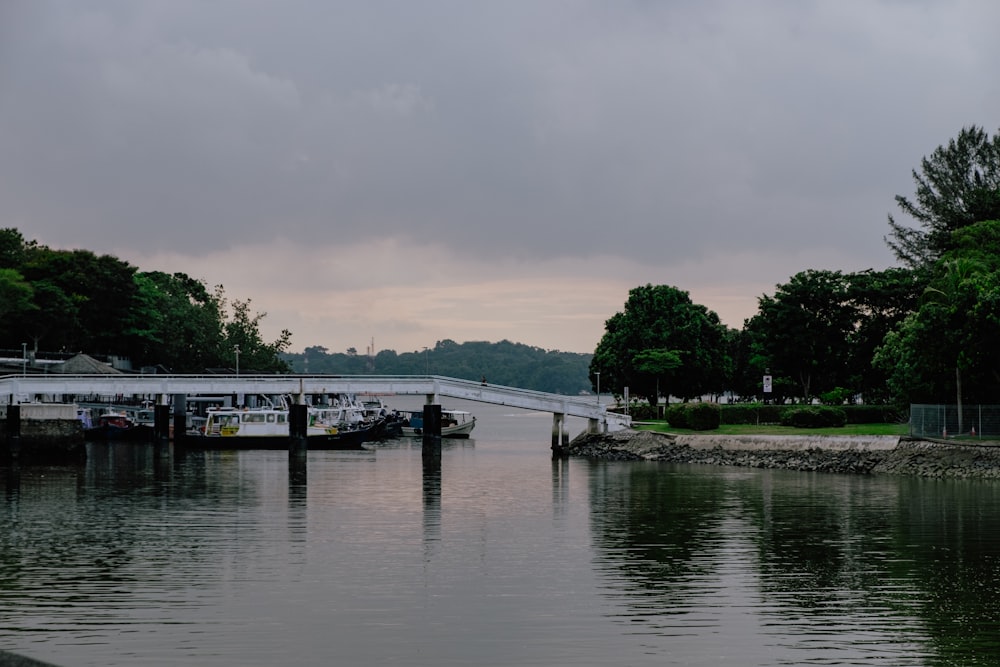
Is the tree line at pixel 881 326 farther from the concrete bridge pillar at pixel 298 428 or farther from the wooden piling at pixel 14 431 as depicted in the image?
the wooden piling at pixel 14 431

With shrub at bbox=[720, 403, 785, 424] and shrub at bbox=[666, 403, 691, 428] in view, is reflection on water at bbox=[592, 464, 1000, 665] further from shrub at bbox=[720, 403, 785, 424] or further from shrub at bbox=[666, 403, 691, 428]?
shrub at bbox=[720, 403, 785, 424]

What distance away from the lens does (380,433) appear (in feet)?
411

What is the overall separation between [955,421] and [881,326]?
30.8m

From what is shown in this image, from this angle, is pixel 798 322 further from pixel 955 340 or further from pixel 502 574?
pixel 502 574

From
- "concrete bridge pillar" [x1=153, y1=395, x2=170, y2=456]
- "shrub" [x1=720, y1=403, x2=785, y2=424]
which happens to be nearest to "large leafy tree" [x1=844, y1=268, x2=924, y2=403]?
"shrub" [x1=720, y1=403, x2=785, y2=424]

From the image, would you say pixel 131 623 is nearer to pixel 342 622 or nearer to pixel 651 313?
pixel 342 622

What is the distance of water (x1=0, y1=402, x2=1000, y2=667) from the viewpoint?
24.4 m

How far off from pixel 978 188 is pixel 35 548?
305 feet

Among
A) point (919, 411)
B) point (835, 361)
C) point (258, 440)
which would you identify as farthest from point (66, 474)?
point (835, 361)

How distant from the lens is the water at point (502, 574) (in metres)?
24.4

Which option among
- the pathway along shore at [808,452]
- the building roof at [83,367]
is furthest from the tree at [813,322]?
the building roof at [83,367]

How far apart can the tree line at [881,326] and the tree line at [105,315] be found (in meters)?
50.9

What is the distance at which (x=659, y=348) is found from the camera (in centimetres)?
12512

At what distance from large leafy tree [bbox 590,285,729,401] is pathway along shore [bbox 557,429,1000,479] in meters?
26.7
